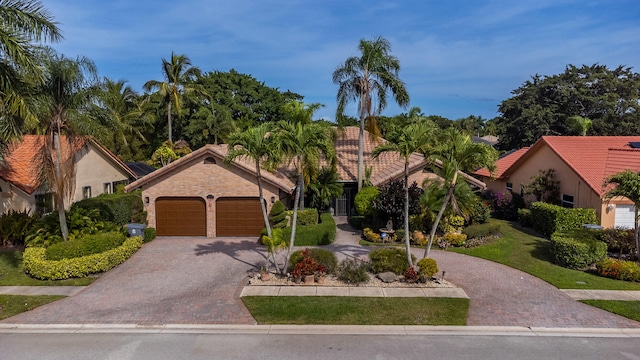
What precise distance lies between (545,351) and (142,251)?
16.1 meters

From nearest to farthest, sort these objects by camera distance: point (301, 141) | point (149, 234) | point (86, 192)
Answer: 1. point (301, 141)
2. point (149, 234)
3. point (86, 192)

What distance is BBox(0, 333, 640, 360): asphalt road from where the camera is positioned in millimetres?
9211

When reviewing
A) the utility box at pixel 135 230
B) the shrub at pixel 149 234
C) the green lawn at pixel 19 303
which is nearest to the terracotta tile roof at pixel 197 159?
the utility box at pixel 135 230

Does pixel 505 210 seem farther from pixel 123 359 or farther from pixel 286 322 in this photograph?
pixel 123 359

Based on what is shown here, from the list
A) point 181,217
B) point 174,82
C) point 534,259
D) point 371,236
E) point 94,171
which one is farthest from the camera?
point 174,82

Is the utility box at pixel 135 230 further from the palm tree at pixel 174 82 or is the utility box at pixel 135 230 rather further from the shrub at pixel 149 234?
the palm tree at pixel 174 82

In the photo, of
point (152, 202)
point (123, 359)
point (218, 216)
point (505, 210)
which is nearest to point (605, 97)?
point (505, 210)

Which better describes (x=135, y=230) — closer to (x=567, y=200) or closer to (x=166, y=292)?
(x=166, y=292)

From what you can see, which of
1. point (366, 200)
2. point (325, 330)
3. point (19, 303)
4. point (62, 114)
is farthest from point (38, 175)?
point (366, 200)

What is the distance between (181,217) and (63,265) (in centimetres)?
759

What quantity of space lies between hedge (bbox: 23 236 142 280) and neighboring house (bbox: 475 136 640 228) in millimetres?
20496

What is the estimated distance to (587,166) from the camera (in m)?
22.8

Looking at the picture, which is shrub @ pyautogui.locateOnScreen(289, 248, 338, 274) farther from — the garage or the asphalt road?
the garage

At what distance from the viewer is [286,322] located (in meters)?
11.0
